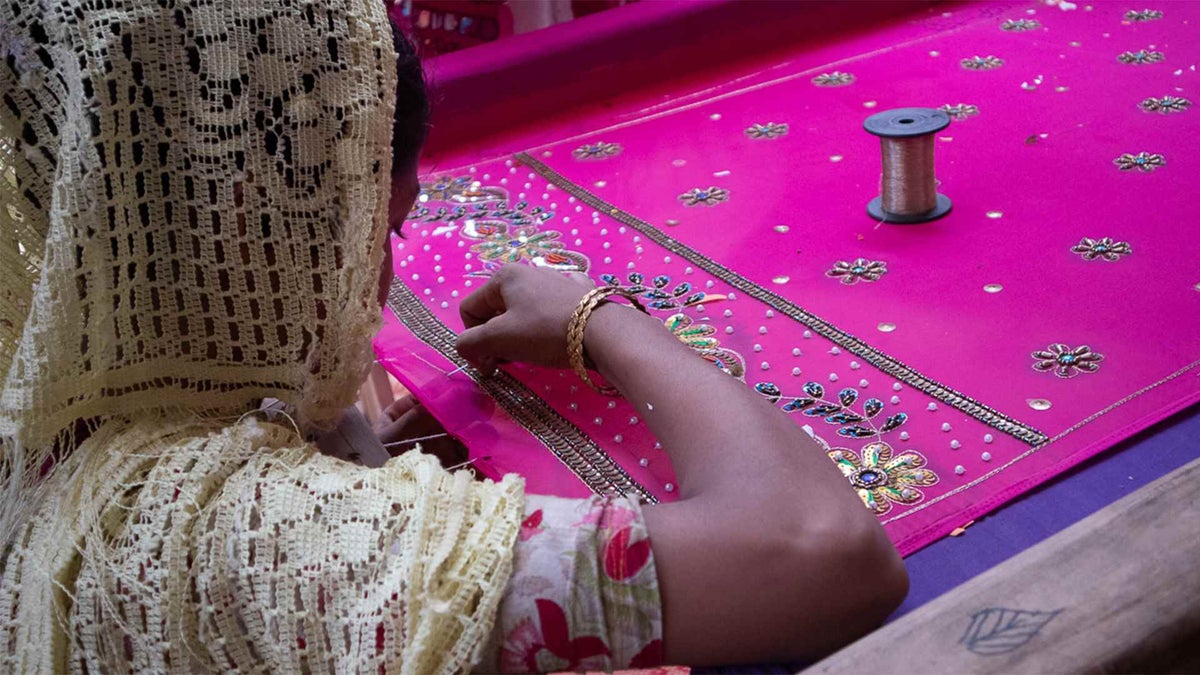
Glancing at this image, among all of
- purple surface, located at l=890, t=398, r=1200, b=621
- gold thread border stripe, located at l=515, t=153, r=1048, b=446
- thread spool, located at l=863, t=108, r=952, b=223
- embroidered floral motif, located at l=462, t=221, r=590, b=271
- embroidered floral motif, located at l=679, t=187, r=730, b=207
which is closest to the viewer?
purple surface, located at l=890, t=398, r=1200, b=621

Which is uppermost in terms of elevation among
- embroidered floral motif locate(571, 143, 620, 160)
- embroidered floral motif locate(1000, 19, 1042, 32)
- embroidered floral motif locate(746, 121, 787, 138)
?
embroidered floral motif locate(1000, 19, 1042, 32)

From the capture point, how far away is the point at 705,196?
1781 mm

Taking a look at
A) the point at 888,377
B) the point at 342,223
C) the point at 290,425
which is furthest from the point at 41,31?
the point at 888,377

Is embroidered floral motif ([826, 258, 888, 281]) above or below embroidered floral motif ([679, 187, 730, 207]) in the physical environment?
Answer: below

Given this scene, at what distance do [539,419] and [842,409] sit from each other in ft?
1.16

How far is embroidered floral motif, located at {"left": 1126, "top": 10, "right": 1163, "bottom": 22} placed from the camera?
2.17 metres

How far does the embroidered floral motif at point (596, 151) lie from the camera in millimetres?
2020

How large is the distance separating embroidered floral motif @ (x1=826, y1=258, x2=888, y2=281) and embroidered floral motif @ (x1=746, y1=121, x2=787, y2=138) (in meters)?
0.52

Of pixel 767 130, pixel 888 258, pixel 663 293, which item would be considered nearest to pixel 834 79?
pixel 767 130

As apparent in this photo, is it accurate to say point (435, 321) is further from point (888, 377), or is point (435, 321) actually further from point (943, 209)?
point (943, 209)

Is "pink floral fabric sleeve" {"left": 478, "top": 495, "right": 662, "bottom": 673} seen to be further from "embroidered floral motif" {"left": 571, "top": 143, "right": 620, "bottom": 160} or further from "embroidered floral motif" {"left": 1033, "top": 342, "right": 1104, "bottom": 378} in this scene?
"embroidered floral motif" {"left": 571, "top": 143, "right": 620, "bottom": 160}

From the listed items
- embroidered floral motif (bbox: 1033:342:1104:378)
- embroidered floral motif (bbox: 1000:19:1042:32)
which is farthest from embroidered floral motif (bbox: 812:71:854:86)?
embroidered floral motif (bbox: 1033:342:1104:378)

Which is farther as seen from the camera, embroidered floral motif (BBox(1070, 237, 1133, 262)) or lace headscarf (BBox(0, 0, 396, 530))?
embroidered floral motif (BBox(1070, 237, 1133, 262))

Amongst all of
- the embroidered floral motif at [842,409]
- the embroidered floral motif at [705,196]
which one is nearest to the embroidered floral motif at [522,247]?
the embroidered floral motif at [705,196]
